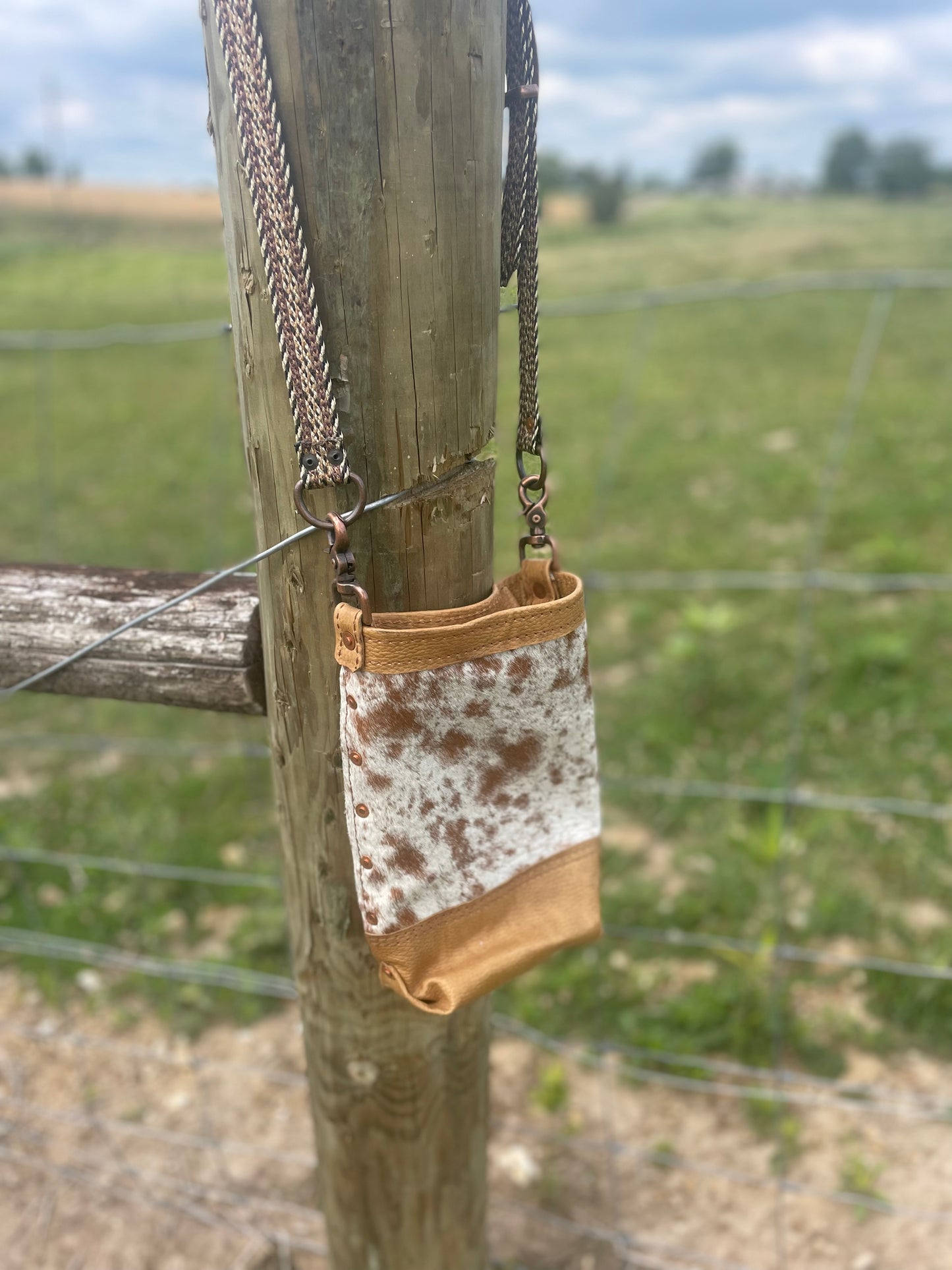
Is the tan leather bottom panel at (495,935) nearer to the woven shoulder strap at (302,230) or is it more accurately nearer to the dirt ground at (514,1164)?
the woven shoulder strap at (302,230)

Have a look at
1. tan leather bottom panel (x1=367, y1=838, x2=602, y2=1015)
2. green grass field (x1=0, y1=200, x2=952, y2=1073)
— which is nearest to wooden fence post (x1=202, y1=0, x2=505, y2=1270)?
tan leather bottom panel (x1=367, y1=838, x2=602, y2=1015)

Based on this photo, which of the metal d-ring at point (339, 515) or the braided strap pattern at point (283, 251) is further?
the metal d-ring at point (339, 515)

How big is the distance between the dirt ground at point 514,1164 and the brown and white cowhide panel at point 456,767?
4.88ft

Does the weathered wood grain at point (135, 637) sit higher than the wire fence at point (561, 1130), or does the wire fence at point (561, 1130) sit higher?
the weathered wood grain at point (135, 637)

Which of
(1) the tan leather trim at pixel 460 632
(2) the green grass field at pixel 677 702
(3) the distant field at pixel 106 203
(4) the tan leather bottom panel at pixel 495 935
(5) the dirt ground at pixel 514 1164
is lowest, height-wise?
(5) the dirt ground at pixel 514 1164

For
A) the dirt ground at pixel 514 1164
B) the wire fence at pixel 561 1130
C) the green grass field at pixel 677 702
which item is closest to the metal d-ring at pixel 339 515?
the wire fence at pixel 561 1130

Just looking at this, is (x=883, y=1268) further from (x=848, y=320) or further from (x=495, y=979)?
(x=848, y=320)

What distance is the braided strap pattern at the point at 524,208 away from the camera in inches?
42.3

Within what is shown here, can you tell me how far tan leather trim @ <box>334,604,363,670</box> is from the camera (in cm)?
105

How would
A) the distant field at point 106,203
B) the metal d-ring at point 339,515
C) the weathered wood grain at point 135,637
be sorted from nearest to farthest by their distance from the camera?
the metal d-ring at point 339,515 < the weathered wood grain at point 135,637 < the distant field at point 106,203

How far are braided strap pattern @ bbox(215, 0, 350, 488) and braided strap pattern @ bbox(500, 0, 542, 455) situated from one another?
0.24 metres

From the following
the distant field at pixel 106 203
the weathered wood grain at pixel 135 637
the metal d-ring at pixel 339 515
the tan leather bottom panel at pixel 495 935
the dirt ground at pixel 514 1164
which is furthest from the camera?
the distant field at pixel 106 203

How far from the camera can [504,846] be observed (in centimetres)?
124

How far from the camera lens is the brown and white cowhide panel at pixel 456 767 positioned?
1089 millimetres
